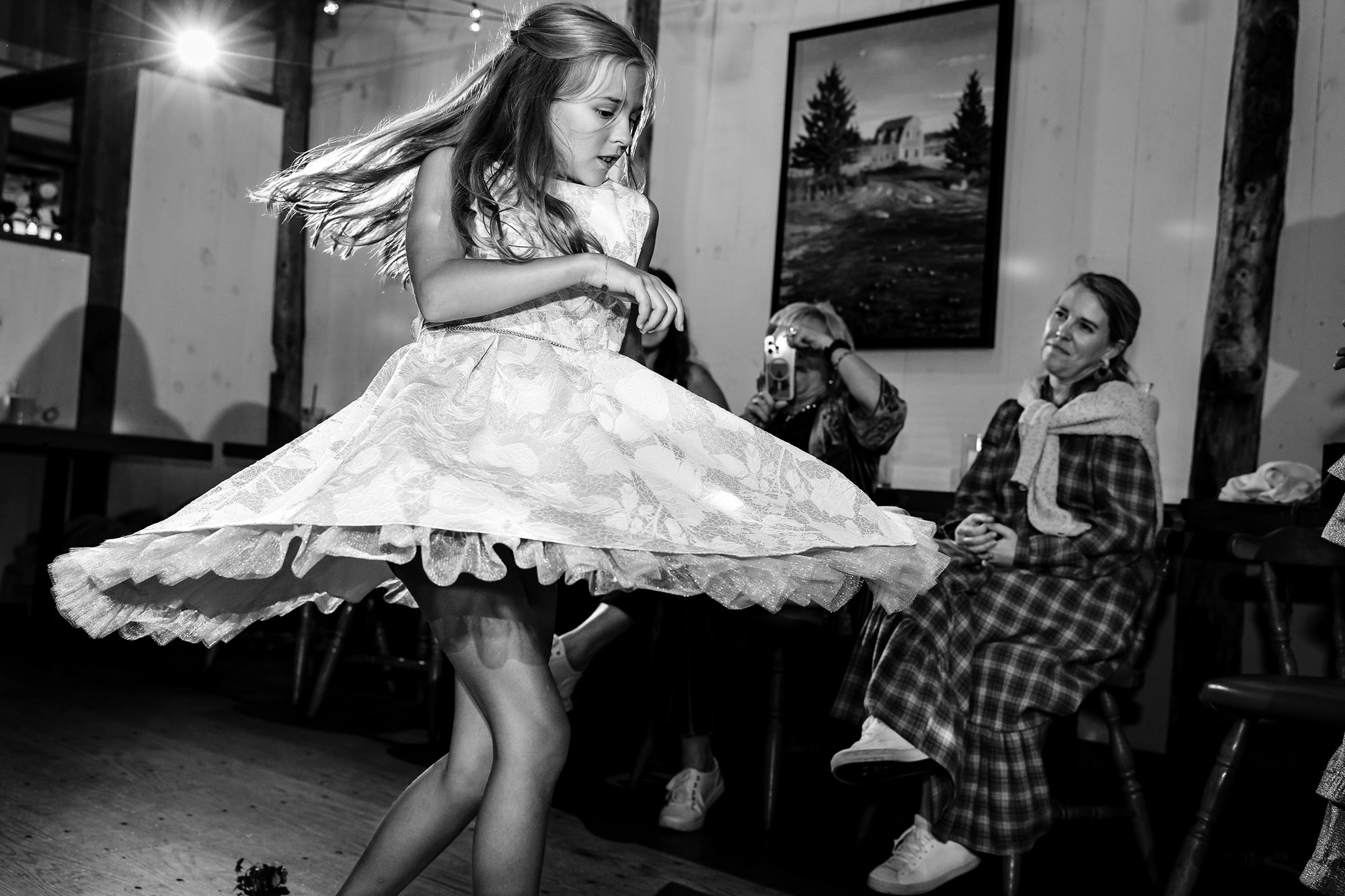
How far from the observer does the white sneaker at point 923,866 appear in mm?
2248

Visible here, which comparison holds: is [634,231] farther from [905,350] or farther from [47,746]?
[905,350]

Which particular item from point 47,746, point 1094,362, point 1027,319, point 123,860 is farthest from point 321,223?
point 1027,319

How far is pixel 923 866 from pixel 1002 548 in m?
0.66

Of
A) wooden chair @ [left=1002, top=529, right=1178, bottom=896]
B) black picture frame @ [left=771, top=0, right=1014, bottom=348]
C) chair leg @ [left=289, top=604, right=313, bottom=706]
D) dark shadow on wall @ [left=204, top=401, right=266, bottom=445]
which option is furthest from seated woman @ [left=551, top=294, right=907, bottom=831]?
dark shadow on wall @ [left=204, top=401, right=266, bottom=445]

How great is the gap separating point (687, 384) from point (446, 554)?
1936 mm

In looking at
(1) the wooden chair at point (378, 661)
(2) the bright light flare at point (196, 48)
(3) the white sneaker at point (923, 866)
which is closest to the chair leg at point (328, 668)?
(1) the wooden chair at point (378, 661)

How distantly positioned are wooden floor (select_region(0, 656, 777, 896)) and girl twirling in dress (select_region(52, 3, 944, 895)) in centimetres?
88

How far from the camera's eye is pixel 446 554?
1133 millimetres

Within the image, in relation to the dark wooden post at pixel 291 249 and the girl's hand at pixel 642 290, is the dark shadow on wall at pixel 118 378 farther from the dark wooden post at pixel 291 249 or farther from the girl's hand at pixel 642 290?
the girl's hand at pixel 642 290

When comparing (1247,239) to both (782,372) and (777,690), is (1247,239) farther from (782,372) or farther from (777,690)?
(777,690)

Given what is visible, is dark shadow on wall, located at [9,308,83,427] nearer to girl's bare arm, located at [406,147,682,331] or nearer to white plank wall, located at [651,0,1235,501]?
white plank wall, located at [651,0,1235,501]

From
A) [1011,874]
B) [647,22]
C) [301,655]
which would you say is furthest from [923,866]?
[647,22]

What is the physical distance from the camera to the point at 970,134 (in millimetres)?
4000

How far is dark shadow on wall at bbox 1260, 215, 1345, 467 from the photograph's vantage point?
3342 millimetres
